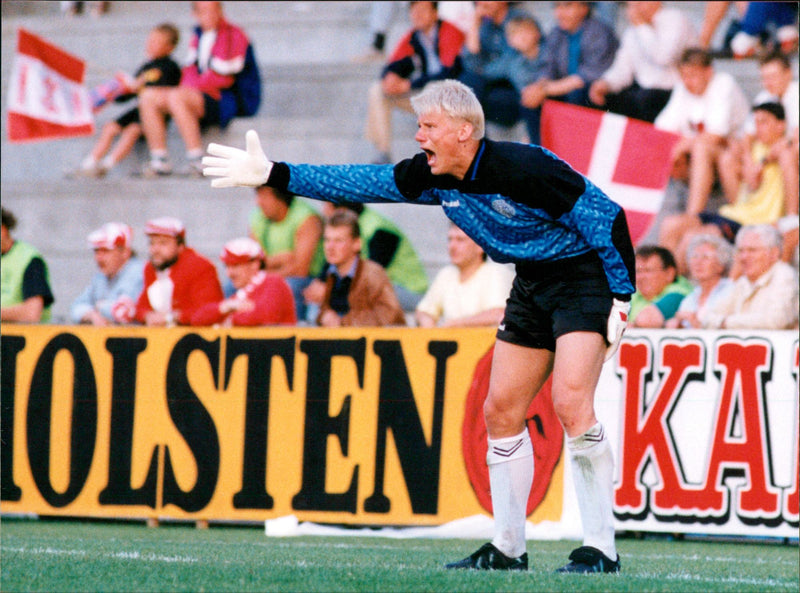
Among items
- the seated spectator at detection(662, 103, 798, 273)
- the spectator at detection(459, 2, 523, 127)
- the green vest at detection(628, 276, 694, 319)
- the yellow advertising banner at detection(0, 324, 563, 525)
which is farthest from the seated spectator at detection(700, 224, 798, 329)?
the spectator at detection(459, 2, 523, 127)

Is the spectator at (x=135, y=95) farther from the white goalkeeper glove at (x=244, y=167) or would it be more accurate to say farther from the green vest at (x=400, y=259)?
the white goalkeeper glove at (x=244, y=167)

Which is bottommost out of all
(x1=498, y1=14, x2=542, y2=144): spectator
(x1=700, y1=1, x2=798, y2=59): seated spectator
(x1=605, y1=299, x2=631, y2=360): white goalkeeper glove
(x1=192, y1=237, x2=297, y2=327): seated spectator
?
(x1=192, y1=237, x2=297, y2=327): seated spectator

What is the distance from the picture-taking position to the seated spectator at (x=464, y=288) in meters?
10.2

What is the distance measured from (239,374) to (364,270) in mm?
1286

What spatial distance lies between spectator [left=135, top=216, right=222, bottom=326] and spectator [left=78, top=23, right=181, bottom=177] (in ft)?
12.1

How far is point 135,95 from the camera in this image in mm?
14523

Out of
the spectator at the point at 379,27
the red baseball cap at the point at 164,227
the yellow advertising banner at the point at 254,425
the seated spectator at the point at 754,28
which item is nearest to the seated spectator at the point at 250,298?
the yellow advertising banner at the point at 254,425

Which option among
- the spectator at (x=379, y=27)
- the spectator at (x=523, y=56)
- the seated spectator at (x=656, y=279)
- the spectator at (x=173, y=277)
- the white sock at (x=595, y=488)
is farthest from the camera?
the spectator at (x=379, y=27)

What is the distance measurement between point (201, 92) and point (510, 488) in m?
8.61

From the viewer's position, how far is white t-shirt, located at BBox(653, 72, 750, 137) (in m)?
11.7

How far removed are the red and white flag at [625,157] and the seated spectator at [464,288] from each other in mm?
1393

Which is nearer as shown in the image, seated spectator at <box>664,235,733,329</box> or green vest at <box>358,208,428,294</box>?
seated spectator at <box>664,235,733,329</box>

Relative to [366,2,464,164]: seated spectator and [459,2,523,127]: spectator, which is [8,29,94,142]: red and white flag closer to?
[366,2,464,164]: seated spectator

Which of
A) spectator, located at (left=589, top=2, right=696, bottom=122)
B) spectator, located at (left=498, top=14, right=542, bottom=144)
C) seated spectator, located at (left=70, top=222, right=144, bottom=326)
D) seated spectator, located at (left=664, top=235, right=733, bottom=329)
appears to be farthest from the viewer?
spectator, located at (left=498, top=14, right=542, bottom=144)
